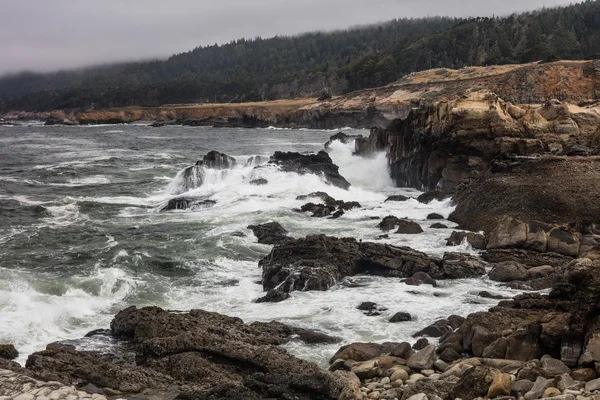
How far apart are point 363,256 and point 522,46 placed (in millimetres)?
95239

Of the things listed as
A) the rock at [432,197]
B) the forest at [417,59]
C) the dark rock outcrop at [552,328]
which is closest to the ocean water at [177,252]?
the rock at [432,197]

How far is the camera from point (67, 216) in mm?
27922

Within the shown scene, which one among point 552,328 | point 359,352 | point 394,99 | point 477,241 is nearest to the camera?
point 552,328

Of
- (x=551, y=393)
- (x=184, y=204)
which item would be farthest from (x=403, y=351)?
(x=184, y=204)

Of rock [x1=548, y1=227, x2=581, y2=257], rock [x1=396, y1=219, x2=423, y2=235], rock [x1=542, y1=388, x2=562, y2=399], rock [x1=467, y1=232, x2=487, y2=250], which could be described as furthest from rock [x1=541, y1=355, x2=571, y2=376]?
rock [x1=396, y1=219, x2=423, y2=235]

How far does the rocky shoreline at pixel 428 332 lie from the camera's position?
9484 millimetres

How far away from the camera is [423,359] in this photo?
10.9 meters

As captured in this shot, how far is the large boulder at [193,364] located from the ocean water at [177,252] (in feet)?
4.43

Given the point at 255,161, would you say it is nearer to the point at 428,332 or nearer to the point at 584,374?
the point at 428,332

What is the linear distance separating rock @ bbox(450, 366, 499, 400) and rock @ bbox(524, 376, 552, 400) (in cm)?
65

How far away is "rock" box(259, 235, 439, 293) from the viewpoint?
17000 millimetres

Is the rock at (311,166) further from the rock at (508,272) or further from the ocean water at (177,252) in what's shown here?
the rock at (508,272)

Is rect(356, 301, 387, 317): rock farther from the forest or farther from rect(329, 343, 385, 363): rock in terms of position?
the forest

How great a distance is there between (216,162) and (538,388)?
31973mm
